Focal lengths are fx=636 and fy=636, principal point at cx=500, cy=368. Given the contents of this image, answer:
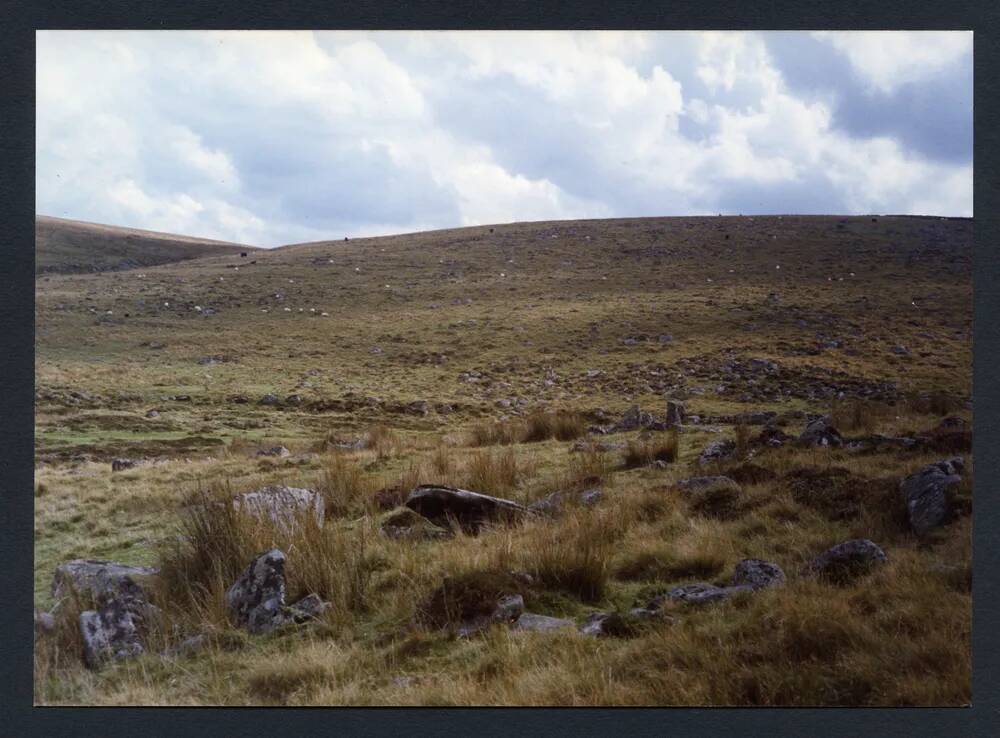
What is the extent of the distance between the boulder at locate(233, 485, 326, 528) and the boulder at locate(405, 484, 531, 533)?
100 cm

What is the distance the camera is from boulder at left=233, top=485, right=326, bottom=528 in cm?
555

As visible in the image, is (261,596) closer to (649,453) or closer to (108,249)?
(649,453)

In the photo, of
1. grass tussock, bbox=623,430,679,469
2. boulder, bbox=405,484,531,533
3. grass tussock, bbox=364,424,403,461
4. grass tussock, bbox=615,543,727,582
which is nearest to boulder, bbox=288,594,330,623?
boulder, bbox=405,484,531,533

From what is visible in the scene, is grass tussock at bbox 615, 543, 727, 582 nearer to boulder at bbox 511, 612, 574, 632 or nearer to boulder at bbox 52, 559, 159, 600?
boulder at bbox 511, 612, 574, 632

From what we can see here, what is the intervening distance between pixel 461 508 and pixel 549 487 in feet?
5.35

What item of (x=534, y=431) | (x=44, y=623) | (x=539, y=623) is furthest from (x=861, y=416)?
(x=44, y=623)

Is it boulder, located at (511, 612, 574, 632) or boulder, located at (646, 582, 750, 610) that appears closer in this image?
boulder, located at (511, 612, 574, 632)

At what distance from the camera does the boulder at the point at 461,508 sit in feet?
20.5

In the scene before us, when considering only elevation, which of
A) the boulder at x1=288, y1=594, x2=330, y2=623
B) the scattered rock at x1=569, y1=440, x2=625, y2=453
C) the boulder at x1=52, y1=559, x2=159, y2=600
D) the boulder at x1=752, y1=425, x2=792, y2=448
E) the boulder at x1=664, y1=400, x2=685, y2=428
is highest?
the boulder at x1=664, y1=400, x2=685, y2=428

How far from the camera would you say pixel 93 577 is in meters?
5.04

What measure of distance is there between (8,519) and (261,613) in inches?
95.6

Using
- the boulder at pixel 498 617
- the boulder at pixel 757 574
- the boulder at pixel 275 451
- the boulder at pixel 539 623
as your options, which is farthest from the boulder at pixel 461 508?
the boulder at pixel 275 451

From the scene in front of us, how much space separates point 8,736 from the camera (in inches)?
186

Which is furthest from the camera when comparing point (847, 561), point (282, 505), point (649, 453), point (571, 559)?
point (649, 453)
